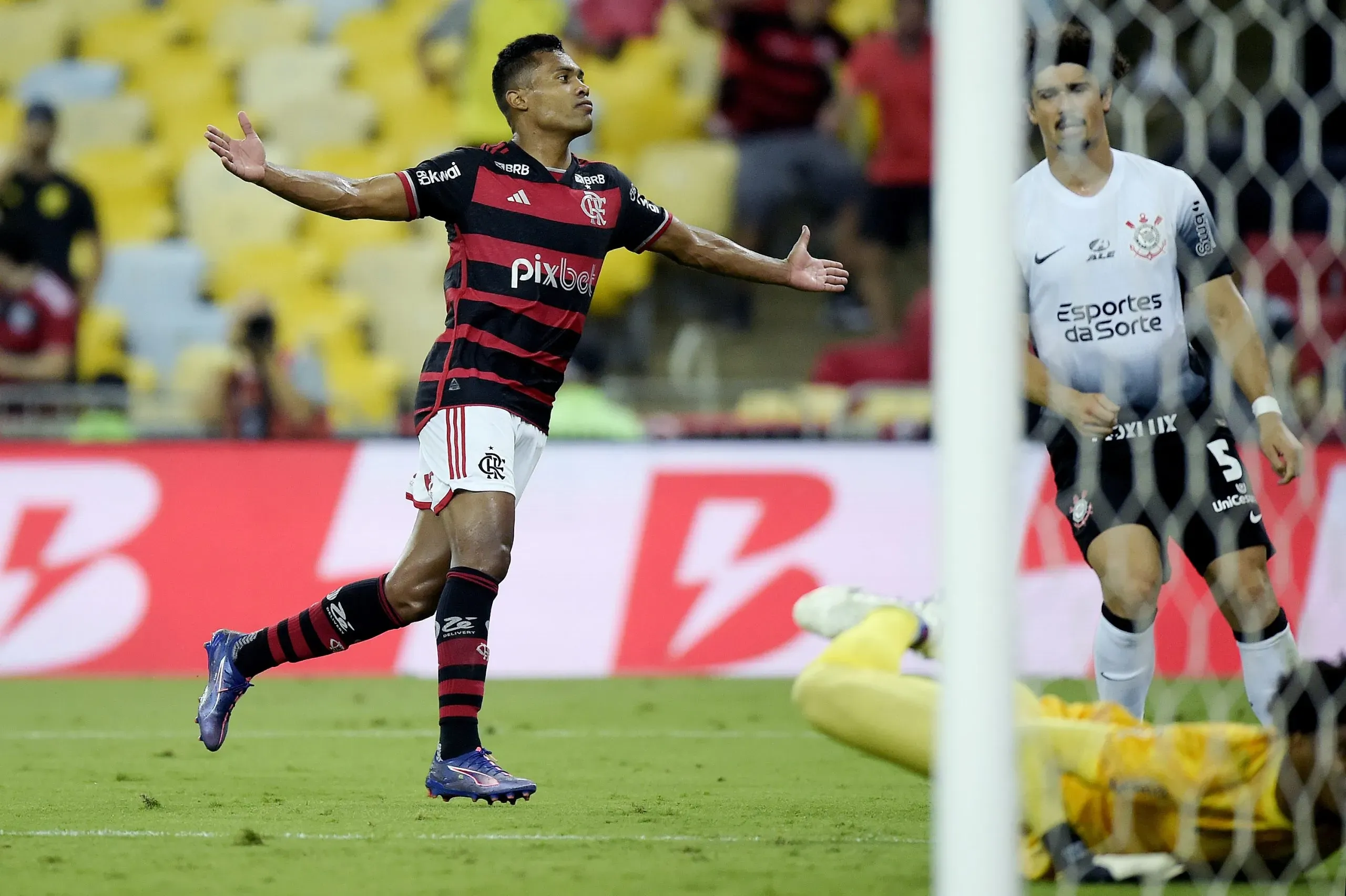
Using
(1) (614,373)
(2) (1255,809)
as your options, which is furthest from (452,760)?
(1) (614,373)

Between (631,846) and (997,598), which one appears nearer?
(997,598)

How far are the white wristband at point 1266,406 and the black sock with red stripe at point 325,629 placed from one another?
2500 millimetres

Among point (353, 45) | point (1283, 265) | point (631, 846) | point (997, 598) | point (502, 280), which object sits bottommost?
point (631, 846)

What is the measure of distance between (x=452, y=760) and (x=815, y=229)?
7.15 metres

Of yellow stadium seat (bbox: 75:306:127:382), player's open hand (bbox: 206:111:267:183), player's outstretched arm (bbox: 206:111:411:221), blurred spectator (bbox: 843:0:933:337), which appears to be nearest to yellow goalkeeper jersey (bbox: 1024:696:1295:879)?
player's outstretched arm (bbox: 206:111:411:221)

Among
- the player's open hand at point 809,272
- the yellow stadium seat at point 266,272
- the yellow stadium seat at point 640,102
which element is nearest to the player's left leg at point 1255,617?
the player's open hand at point 809,272

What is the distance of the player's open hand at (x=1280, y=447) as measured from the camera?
15.5 ft

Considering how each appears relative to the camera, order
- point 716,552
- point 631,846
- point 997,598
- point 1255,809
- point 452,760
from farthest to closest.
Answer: point 716,552 → point 452,760 → point 631,846 → point 1255,809 → point 997,598

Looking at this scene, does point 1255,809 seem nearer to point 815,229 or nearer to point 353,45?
point 815,229

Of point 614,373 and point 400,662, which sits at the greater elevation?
point 614,373

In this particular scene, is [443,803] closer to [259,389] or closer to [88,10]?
A: [259,389]

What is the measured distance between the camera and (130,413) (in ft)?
32.9

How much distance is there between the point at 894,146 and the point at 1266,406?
6491mm

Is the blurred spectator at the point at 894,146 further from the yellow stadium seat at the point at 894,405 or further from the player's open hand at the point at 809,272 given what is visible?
the player's open hand at the point at 809,272
